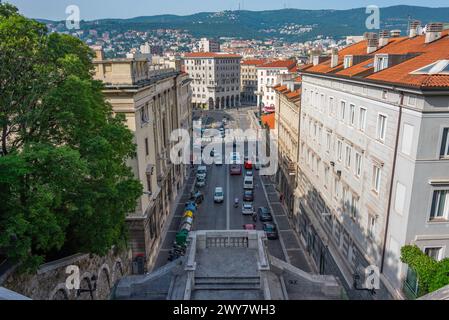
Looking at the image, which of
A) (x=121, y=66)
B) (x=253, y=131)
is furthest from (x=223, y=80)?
(x=121, y=66)

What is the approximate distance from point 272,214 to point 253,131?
2228 inches

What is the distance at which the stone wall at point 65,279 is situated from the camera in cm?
1640

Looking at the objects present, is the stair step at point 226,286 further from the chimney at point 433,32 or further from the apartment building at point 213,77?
the apartment building at point 213,77

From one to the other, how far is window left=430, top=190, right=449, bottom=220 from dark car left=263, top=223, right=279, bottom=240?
76.5 ft

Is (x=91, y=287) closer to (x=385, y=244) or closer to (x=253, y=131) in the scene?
(x=385, y=244)

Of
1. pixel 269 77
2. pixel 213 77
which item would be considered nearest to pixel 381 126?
pixel 269 77

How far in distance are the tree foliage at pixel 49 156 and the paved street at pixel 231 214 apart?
18635 millimetres

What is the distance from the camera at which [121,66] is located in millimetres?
28500

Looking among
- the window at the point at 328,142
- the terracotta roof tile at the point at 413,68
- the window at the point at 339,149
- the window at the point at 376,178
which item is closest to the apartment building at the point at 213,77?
the window at the point at 328,142

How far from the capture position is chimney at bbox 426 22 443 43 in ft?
82.4

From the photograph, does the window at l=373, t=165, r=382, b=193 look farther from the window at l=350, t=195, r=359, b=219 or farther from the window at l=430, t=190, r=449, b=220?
the window at l=430, t=190, r=449, b=220

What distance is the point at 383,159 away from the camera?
69.1 ft

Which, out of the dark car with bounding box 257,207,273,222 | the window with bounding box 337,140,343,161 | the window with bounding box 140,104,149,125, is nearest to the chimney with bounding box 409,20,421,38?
the window with bounding box 337,140,343,161
